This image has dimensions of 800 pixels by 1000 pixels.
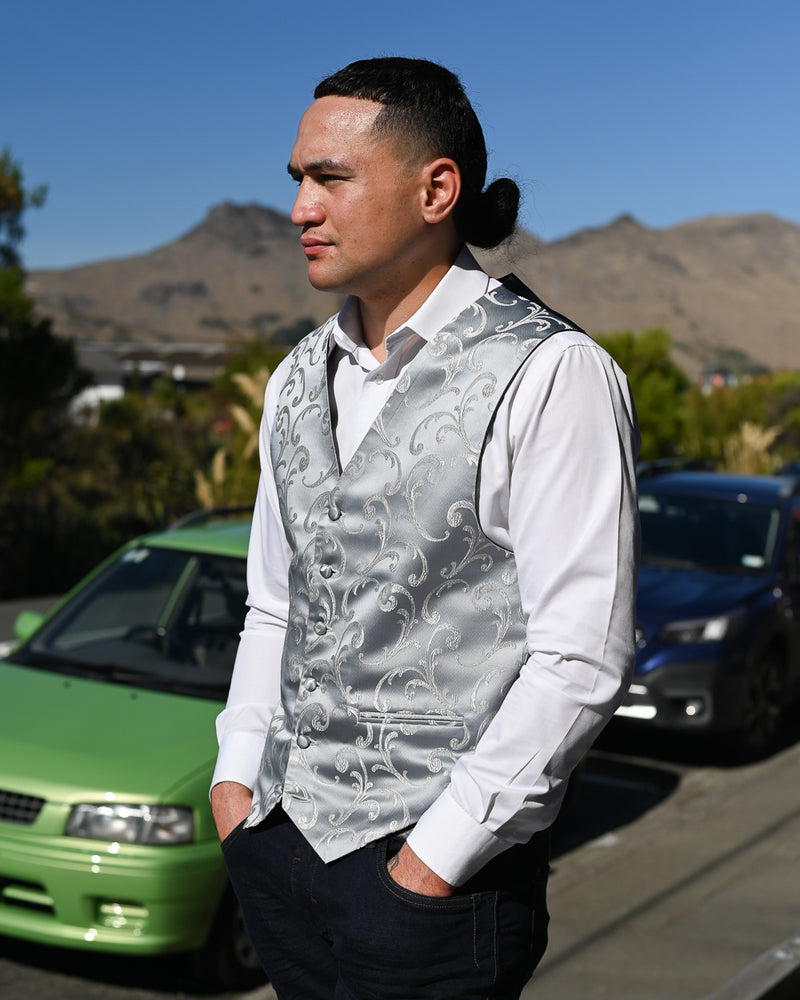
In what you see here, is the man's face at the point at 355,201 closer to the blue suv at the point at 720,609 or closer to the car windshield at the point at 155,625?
the car windshield at the point at 155,625

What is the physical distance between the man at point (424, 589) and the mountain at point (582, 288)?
358 feet

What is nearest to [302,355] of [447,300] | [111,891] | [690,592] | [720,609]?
[447,300]

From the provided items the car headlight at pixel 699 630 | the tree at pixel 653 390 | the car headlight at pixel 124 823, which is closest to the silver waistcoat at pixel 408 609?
the car headlight at pixel 124 823

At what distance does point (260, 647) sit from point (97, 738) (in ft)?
7.96

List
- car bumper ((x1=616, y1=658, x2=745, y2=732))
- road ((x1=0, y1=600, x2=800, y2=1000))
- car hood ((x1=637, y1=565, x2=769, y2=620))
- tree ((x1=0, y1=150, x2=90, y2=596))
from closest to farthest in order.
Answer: road ((x1=0, y1=600, x2=800, y2=1000))
car bumper ((x1=616, y1=658, x2=745, y2=732))
car hood ((x1=637, y1=565, x2=769, y2=620))
tree ((x1=0, y1=150, x2=90, y2=596))

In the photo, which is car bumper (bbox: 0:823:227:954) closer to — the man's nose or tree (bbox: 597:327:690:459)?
the man's nose

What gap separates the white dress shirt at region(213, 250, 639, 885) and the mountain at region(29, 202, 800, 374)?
10917cm

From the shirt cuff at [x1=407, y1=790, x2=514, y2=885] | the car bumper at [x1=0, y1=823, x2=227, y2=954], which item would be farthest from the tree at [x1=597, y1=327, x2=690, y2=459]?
the shirt cuff at [x1=407, y1=790, x2=514, y2=885]

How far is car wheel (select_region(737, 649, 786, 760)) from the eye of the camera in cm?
768

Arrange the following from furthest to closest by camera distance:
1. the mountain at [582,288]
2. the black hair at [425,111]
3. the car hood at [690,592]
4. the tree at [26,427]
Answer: the mountain at [582,288], the tree at [26,427], the car hood at [690,592], the black hair at [425,111]

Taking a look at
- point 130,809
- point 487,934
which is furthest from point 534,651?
point 130,809

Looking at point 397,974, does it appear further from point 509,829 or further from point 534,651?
point 534,651

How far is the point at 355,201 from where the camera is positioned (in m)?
2.03

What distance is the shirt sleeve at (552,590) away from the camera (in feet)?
5.85
